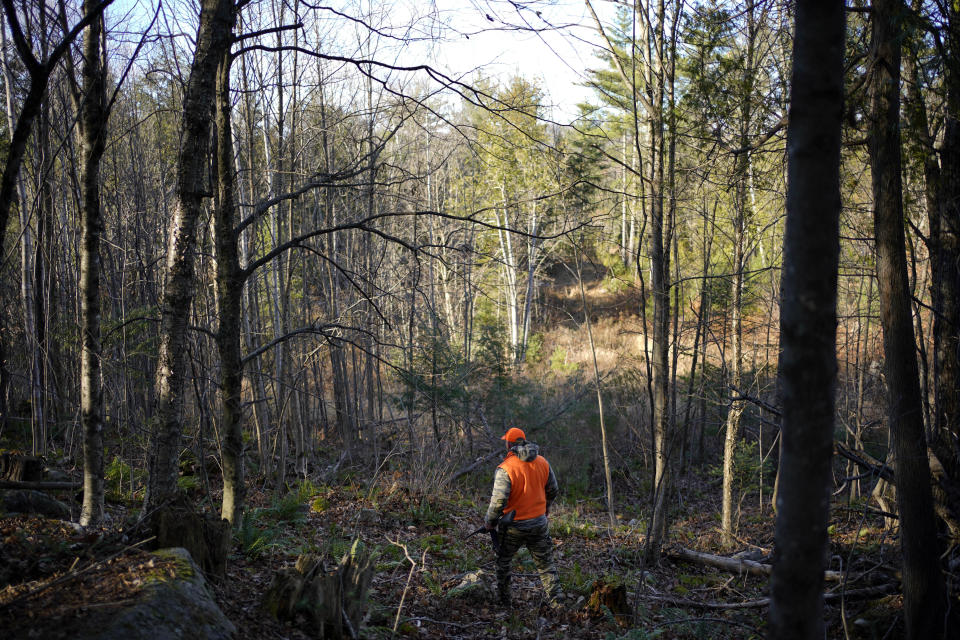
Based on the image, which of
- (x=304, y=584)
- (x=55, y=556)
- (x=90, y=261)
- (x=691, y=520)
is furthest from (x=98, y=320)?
(x=691, y=520)

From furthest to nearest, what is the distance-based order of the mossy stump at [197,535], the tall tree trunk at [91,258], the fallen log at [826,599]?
the fallen log at [826,599], the tall tree trunk at [91,258], the mossy stump at [197,535]

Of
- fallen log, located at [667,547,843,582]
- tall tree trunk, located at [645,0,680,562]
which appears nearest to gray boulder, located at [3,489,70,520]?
tall tree trunk, located at [645,0,680,562]

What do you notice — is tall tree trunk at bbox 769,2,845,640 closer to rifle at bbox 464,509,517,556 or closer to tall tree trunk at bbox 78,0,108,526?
rifle at bbox 464,509,517,556

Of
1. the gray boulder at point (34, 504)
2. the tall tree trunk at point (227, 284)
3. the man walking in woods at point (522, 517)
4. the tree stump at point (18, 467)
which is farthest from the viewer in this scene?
the tree stump at point (18, 467)

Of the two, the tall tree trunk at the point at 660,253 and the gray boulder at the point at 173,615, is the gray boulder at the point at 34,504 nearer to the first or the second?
the gray boulder at the point at 173,615

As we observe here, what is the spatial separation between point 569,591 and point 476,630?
5.85ft

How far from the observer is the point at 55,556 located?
3.66 meters

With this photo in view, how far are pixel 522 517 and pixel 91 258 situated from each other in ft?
15.6

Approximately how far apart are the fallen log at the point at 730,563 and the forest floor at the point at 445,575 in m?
0.08

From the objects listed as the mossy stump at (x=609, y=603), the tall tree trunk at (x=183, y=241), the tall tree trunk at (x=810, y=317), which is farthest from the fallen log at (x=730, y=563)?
the tall tree trunk at (x=183, y=241)

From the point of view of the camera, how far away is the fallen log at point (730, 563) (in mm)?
7367

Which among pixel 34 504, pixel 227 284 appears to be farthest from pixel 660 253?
pixel 34 504

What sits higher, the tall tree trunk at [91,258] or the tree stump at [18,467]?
the tall tree trunk at [91,258]

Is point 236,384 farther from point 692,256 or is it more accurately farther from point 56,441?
point 692,256
